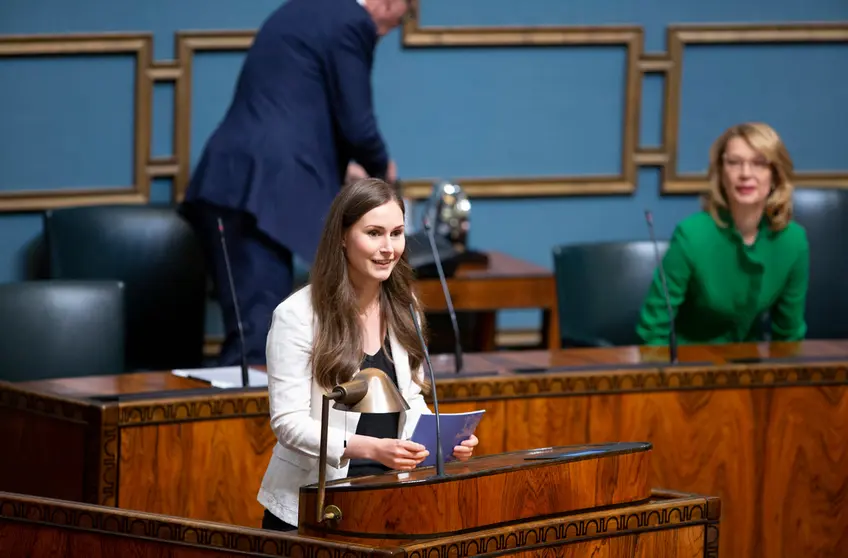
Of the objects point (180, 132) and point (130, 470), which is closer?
point (130, 470)

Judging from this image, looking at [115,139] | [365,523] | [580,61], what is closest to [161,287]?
[115,139]

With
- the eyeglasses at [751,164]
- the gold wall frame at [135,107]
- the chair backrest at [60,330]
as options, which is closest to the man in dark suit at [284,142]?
the chair backrest at [60,330]

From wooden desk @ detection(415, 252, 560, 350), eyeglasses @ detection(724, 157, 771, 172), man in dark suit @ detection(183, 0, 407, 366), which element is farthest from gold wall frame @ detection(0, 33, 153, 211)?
eyeglasses @ detection(724, 157, 771, 172)

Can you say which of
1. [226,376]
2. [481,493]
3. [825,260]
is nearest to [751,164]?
[825,260]

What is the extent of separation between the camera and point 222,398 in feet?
10.5

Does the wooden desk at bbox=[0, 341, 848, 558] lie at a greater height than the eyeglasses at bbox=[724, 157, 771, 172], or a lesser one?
lesser

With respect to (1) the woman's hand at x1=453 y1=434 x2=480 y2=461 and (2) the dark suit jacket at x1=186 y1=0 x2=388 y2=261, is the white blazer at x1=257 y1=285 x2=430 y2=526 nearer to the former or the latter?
(1) the woman's hand at x1=453 y1=434 x2=480 y2=461

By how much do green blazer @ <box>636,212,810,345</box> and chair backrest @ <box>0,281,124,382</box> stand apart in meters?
1.40

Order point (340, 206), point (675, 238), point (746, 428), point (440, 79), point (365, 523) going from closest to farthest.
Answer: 1. point (365, 523)
2. point (340, 206)
3. point (746, 428)
4. point (675, 238)
5. point (440, 79)

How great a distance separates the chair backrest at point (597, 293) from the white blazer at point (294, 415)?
1810 mm

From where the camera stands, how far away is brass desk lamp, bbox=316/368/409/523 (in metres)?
2.19

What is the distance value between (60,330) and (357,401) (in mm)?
1725

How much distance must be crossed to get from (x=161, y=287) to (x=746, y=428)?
78.5 inches

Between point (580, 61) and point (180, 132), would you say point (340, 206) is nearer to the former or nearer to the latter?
point (180, 132)
